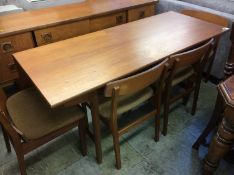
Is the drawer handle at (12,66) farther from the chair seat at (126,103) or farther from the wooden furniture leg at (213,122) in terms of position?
the wooden furniture leg at (213,122)

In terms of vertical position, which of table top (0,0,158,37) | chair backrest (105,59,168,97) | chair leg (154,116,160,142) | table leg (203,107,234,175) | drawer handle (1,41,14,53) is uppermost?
table top (0,0,158,37)

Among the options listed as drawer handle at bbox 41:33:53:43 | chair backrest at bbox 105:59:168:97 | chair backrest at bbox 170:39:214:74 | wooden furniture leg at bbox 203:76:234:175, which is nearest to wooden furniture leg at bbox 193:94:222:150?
wooden furniture leg at bbox 203:76:234:175

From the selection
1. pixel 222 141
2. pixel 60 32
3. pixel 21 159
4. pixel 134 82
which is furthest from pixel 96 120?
pixel 60 32

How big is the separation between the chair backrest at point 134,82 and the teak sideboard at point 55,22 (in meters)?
1.03

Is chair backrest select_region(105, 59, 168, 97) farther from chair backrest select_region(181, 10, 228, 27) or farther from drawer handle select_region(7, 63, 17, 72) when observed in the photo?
drawer handle select_region(7, 63, 17, 72)

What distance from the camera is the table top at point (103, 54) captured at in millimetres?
1162

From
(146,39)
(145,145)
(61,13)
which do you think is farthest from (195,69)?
(61,13)

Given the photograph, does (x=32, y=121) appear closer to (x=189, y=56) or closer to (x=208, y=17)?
(x=189, y=56)

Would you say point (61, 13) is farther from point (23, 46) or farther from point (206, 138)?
point (206, 138)

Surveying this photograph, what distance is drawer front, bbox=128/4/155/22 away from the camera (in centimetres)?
229

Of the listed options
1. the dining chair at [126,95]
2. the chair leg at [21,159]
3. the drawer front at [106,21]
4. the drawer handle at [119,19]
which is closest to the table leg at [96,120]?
the dining chair at [126,95]

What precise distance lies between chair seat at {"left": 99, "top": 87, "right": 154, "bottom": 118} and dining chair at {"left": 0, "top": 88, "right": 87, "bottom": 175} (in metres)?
0.14

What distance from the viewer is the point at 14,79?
199cm

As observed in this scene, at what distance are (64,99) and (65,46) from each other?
0.57 meters
